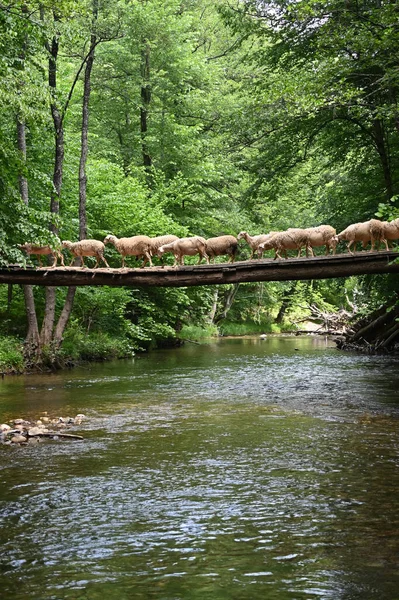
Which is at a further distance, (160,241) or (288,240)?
(160,241)

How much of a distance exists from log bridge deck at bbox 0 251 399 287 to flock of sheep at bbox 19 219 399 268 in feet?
1.93

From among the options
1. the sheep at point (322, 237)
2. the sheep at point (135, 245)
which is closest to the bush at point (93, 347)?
the sheep at point (135, 245)

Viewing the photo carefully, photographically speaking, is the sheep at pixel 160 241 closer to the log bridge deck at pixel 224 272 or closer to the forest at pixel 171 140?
the log bridge deck at pixel 224 272

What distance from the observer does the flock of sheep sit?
12.3m

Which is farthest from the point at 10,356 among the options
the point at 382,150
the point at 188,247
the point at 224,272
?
the point at 382,150

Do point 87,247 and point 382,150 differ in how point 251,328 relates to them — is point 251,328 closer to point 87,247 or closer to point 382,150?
point 382,150

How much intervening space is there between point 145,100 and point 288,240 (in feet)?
56.6

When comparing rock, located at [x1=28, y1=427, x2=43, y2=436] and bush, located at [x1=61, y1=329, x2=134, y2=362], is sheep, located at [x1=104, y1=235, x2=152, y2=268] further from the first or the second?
rock, located at [x1=28, y1=427, x2=43, y2=436]

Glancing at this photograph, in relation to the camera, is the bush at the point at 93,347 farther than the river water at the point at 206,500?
Yes

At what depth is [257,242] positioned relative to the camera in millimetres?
13727

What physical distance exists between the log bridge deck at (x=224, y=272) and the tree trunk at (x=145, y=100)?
15013 millimetres

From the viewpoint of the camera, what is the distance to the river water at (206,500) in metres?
4.40

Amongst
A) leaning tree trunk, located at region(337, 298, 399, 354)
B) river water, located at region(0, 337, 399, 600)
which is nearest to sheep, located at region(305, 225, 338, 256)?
river water, located at region(0, 337, 399, 600)

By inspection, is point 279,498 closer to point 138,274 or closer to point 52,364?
point 138,274
